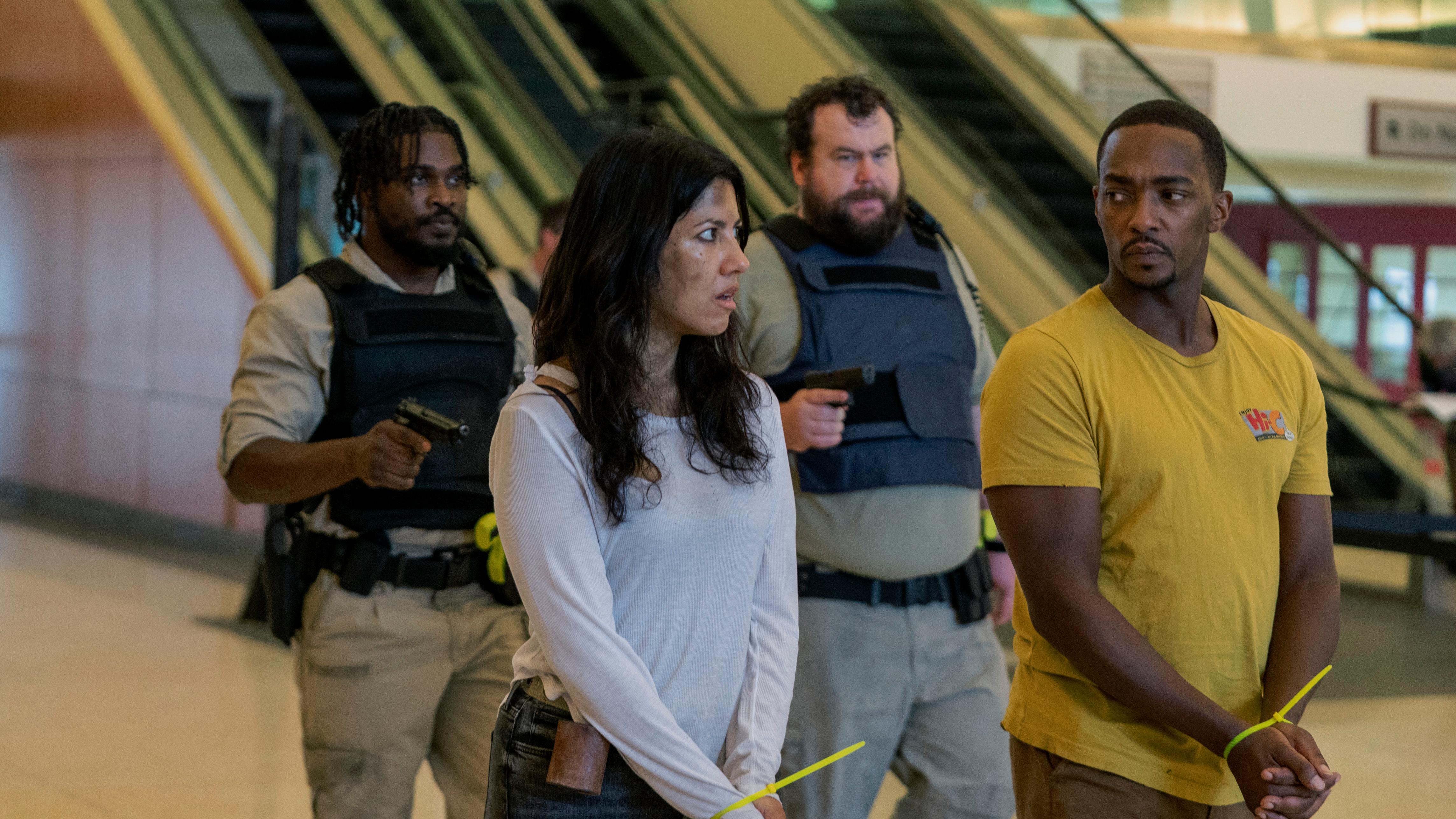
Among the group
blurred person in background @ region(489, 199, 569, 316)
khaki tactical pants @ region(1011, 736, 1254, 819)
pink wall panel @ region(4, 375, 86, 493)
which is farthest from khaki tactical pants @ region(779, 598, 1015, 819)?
pink wall panel @ region(4, 375, 86, 493)

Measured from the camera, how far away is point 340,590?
256cm

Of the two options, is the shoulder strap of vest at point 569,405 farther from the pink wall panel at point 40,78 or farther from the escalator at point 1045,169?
the pink wall panel at point 40,78

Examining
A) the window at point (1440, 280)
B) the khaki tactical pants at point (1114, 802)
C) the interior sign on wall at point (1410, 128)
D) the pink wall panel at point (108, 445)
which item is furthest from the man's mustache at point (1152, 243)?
the window at point (1440, 280)

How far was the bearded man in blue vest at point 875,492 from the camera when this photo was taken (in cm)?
254

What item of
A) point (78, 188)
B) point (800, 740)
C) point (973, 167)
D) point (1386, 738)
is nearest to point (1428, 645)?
point (1386, 738)

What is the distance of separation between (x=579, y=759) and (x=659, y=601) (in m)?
0.20

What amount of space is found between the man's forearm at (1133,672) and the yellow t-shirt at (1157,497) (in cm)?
5

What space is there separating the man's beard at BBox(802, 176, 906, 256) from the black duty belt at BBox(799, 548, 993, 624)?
61 centimetres

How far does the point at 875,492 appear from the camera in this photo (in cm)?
256

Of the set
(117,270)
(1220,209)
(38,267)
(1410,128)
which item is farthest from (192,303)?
(1410,128)

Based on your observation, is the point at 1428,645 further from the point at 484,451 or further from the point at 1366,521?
the point at 484,451

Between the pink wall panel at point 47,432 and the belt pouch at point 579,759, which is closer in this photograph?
the belt pouch at point 579,759

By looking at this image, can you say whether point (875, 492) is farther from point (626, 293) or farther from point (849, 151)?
point (626, 293)

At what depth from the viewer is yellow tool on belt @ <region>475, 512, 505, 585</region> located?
2.55 m
